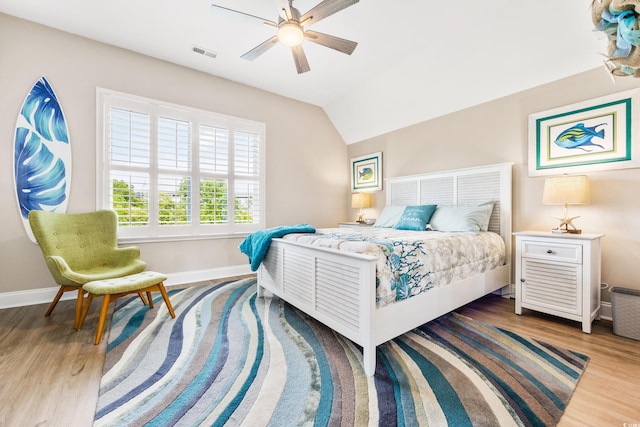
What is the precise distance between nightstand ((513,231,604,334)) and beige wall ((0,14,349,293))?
10.4 feet

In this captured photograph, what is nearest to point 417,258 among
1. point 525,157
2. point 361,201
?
point 525,157

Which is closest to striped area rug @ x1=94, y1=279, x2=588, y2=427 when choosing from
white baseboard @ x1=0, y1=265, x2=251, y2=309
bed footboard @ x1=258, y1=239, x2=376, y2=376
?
bed footboard @ x1=258, y1=239, x2=376, y2=376

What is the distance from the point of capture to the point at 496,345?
2.04 m

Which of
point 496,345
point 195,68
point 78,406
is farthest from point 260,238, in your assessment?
point 195,68

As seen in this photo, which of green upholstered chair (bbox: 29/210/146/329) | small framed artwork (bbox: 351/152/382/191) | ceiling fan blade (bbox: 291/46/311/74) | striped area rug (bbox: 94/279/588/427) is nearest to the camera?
striped area rug (bbox: 94/279/588/427)

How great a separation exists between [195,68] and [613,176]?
16.0 feet

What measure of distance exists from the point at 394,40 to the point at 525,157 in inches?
77.4

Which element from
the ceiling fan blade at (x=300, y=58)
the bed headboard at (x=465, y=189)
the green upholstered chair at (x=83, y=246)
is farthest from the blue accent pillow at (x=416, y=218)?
the green upholstered chair at (x=83, y=246)

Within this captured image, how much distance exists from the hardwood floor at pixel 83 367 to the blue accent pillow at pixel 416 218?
1.06 meters

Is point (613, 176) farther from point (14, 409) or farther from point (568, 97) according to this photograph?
point (14, 409)

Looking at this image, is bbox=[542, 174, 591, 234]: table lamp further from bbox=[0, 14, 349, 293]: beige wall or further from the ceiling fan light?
bbox=[0, 14, 349, 293]: beige wall

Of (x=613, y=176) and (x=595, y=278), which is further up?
(x=613, y=176)

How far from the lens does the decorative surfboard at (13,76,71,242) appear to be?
2832mm

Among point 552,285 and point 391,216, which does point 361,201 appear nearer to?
point 391,216
